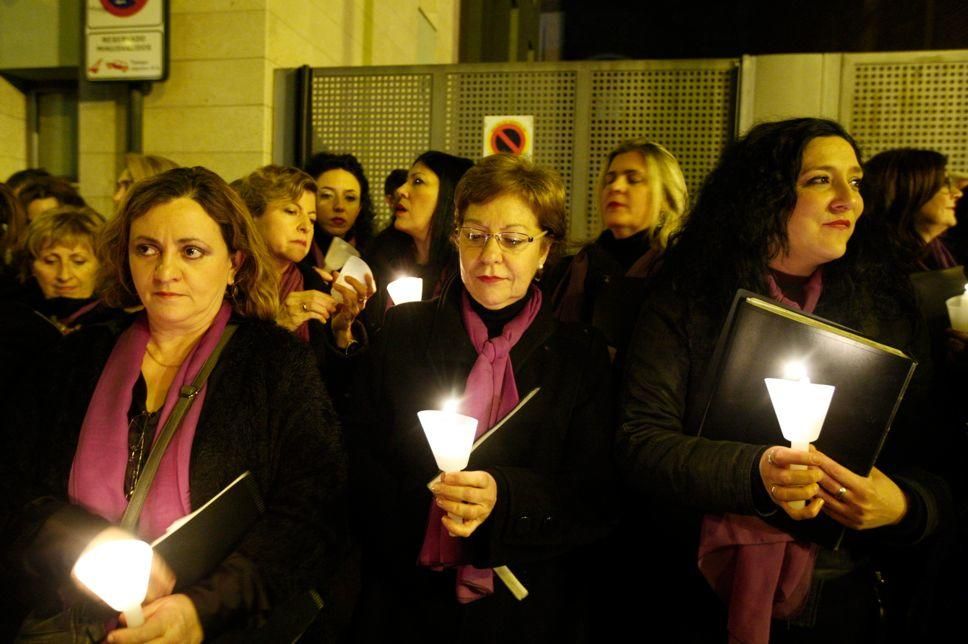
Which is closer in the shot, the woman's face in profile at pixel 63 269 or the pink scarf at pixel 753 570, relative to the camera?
the pink scarf at pixel 753 570

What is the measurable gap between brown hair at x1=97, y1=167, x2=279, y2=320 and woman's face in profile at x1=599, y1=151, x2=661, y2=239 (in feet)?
6.42

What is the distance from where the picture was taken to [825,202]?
Result: 82.4 inches

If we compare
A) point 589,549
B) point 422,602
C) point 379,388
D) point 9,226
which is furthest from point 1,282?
A: point 589,549

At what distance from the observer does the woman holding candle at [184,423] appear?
70.3 inches

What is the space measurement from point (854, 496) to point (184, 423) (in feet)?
5.99

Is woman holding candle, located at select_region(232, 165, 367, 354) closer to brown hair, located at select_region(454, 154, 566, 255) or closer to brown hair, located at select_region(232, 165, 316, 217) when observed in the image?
brown hair, located at select_region(232, 165, 316, 217)

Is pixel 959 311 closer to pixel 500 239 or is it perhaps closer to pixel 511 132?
Result: pixel 500 239

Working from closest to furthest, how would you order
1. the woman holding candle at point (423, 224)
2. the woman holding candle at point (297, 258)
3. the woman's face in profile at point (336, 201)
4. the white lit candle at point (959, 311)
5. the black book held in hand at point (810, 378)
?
the black book held in hand at point (810, 378) < the white lit candle at point (959, 311) < the woman holding candle at point (297, 258) < the woman holding candle at point (423, 224) < the woman's face in profile at point (336, 201)

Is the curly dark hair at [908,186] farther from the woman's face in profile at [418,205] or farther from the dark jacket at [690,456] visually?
the woman's face in profile at [418,205]

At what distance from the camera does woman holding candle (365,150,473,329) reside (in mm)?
3885

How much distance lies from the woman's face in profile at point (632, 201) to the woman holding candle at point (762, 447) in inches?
49.4

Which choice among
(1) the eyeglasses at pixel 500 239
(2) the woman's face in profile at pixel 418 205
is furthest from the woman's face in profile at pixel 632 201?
(1) the eyeglasses at pixel 500 239

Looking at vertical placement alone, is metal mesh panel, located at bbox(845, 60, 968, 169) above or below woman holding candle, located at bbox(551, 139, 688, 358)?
above

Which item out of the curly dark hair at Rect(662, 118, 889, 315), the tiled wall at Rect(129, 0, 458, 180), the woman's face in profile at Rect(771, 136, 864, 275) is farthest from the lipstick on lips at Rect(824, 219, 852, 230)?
the tiled wall at Rect(129, 0, 458, 180)
